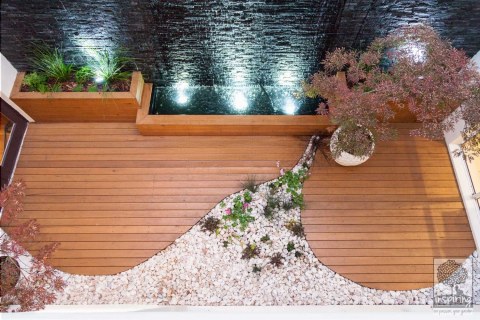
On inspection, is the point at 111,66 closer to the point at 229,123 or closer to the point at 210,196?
the point at 229,123

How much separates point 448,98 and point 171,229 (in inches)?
117

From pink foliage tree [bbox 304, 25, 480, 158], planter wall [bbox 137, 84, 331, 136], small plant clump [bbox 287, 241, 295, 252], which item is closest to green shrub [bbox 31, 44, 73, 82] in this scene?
planter wall [bbox 137, 84, 331, 136]

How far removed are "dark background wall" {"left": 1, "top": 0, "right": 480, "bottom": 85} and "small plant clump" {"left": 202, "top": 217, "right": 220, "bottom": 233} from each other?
6.02 ft

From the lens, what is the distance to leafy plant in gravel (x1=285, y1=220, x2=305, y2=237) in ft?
13.7

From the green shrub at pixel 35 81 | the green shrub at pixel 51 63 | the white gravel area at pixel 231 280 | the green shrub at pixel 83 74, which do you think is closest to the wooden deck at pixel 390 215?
Result: the white gravel area at pixel 231 280

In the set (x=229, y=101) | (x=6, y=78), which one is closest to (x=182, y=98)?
(x=229, y=101)

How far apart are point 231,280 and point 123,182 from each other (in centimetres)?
167

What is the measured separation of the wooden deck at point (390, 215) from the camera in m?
4.02

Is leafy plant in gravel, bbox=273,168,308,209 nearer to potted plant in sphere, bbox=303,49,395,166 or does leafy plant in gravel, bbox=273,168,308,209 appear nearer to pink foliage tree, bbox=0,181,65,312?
potted plant in sphere, bbox=303,49,395,166

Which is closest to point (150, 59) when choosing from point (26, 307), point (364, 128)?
point (364, 128)

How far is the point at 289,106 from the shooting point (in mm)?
4875

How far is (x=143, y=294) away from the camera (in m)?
3.88

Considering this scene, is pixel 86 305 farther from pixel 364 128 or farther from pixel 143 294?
pixel 364 128

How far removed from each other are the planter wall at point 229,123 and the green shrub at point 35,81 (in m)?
1.14
